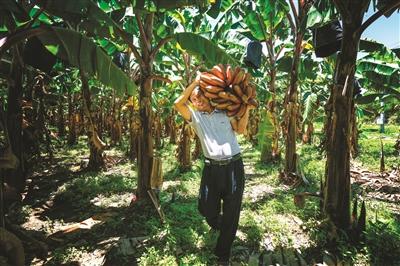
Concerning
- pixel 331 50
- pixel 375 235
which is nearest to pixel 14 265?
pixel 375 235

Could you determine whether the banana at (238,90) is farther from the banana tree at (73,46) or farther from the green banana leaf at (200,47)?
the green banana leaf at (200,47)

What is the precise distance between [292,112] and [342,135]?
2.96m

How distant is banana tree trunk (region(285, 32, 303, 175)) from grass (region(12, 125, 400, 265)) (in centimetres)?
54

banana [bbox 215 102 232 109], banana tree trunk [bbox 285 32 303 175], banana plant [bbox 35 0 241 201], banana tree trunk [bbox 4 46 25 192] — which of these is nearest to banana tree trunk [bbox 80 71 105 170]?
banana tree trunk [bbox 4 46 25 192]

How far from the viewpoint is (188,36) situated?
4.74 metres

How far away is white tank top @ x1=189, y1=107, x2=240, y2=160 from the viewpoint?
3031 millimetres

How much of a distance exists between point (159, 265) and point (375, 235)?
2.43 m

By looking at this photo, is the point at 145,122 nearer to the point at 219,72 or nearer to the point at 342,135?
the point at 219,72

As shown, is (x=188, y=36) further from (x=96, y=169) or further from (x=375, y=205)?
(x=96, y=169)

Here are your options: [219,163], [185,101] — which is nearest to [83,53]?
[185,101]

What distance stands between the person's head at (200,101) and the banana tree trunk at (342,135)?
1612mm

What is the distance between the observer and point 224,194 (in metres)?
3.12

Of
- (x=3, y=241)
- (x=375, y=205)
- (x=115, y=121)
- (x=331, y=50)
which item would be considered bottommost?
(x=375, y=205)

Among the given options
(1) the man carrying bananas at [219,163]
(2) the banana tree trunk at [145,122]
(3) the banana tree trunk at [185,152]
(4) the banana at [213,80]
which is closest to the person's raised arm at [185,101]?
(1) the man carrying bananas at [219,163]
